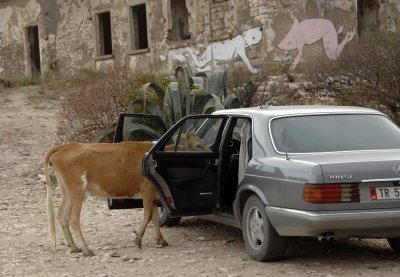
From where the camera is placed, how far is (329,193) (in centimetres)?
609

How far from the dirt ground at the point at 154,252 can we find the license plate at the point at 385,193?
0.70 meters

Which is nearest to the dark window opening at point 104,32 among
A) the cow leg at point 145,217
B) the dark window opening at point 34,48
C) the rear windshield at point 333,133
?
the dark window opening at point 34,48

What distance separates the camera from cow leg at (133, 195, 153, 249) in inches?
306

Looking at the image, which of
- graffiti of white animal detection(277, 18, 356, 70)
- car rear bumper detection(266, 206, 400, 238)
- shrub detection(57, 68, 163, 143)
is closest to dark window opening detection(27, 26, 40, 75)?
graffiti of white animal detection(277, 18, 356, 70)

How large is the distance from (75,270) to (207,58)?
15970mm

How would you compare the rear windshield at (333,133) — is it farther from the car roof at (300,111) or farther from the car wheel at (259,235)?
the car wheel at (259,235)

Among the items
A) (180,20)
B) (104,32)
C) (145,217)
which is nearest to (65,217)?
(145,217)

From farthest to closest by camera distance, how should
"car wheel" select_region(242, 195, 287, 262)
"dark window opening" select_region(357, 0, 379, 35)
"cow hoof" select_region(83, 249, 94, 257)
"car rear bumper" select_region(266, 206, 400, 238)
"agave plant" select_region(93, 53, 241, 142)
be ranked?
"dark window opening" select_region(357, 0, 379, 35) → "agave plant" select_region(93, 53, 241, 142) → "cow hoof" select_region(83, 249, 94, 257) → "car wheel" select_region(242, 195, 287, 262) → "car rear bumper" select_region(266, 206, 400, 238)

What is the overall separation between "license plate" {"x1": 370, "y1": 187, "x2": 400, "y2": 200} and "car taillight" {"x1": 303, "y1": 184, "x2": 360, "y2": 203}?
0.17m

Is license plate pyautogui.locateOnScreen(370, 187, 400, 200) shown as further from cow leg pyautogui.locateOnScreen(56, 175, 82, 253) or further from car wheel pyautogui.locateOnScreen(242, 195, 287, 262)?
cow leg pyautogui.locateOnScreen(56, 175, 82, 253)

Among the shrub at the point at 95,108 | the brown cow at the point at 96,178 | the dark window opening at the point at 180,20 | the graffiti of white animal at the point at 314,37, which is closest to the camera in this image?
the brown cow at the point at 96,178

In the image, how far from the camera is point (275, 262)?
22.3 feet

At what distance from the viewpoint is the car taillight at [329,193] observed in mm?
6086

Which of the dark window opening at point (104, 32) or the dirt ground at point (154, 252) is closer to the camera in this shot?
the dirt ground at point (154, 252)
